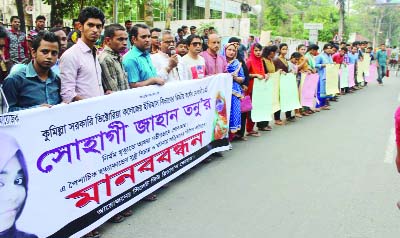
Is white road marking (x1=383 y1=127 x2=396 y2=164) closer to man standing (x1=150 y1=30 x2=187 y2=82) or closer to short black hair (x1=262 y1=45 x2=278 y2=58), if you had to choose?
short black hair (x1=262 y1=45 x2=278 y2=58)

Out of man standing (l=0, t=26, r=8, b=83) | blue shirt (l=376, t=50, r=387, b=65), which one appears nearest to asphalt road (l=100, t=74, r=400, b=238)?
man standing (l=0, t=26, r=8, b=83)

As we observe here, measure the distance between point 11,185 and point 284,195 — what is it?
2.74m

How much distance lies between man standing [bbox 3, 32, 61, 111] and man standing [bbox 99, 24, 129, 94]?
2.17 feet

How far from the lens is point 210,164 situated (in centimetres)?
548

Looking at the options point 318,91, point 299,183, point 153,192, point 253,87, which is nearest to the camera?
point 153,192

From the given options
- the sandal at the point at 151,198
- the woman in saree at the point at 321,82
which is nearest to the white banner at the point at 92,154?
the sandal at the point at 151,198

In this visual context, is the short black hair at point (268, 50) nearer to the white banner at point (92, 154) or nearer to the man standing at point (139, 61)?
the white banner at point (92, 154)

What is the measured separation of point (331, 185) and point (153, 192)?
201 centimetres

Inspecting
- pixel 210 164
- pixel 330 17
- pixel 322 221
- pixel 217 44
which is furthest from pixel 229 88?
pixel 330 17

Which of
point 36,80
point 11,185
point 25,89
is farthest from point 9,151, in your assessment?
point 36,80

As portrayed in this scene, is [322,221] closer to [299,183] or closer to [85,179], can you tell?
[299,183]

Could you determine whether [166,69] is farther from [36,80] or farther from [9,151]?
[9,151]

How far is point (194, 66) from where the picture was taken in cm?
567

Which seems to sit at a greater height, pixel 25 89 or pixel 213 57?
pixel 213 57
